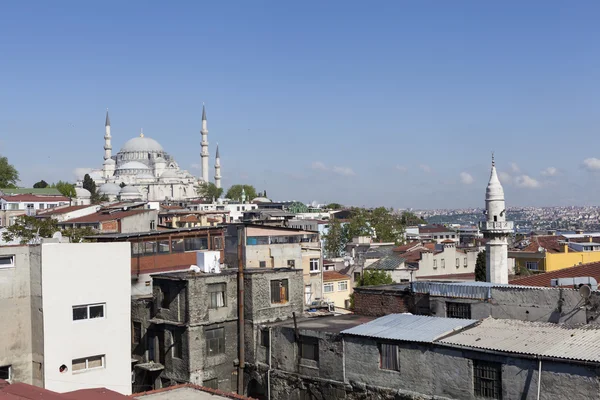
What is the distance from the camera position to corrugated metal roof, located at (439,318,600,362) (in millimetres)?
14477

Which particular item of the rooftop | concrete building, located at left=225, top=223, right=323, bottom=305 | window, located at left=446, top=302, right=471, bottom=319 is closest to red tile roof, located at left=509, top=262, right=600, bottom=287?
window, located at left=446, top=302, right=471, bottom=319

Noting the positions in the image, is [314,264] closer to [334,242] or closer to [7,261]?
[7,261]

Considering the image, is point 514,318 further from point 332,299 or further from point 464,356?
point 332,299

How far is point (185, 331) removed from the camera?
20.7 meters

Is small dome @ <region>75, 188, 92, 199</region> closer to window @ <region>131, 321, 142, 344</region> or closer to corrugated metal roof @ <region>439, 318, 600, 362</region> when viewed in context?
window @ <region>131, 321, 142, 344</region>

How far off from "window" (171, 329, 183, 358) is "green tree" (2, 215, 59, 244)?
16.7 metres

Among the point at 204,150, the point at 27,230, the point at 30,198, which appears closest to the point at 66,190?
the point at 30,198

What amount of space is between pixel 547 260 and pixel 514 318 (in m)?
24.7

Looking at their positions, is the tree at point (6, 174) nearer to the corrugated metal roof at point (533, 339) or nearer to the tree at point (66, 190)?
the tree at point (66, 190)

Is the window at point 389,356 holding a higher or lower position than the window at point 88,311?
lower

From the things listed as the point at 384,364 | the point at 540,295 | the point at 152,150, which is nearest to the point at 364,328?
the point at 384,364

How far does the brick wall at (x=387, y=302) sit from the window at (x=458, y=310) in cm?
79

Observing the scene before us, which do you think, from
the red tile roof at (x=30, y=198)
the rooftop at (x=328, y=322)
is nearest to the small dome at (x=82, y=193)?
the red tile roof at (x=30, y=198)

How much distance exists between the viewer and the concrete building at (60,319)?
19328mm
